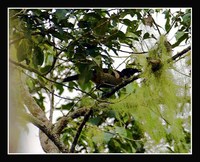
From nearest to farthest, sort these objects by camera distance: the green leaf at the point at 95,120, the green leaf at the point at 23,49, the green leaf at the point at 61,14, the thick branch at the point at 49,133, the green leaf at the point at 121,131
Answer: the green leaf at the point at 61,14 → the green leaf at the point at 23,49 → the thick branch at the point at 49,133 → the green leaf at the point at 95,120 → the green leaf at the point at 121,131

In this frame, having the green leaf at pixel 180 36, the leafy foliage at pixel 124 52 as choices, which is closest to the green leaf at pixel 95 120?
the leafy foliage at pixel 124 52

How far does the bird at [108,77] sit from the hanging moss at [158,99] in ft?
0.81

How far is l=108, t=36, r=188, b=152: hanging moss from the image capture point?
1759mm

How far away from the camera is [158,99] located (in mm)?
1790

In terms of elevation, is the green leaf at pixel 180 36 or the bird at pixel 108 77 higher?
the green leaf at pixel 180 36

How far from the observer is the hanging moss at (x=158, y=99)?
5.77ft

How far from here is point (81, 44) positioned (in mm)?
1906

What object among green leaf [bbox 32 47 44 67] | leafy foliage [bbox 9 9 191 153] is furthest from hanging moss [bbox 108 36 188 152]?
green leaf [bbox 32 47 44 67]

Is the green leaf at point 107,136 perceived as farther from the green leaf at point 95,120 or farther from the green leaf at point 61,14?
the green leaf at point 61,14

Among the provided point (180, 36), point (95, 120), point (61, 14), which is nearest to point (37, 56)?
point (61, 14)

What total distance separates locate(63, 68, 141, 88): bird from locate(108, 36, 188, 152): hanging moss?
0.81 feet

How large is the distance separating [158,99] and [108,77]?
1.99 ft

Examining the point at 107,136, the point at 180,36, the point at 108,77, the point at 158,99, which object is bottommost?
the point at 107,136

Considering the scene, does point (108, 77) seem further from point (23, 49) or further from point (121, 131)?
point (23, 49)
